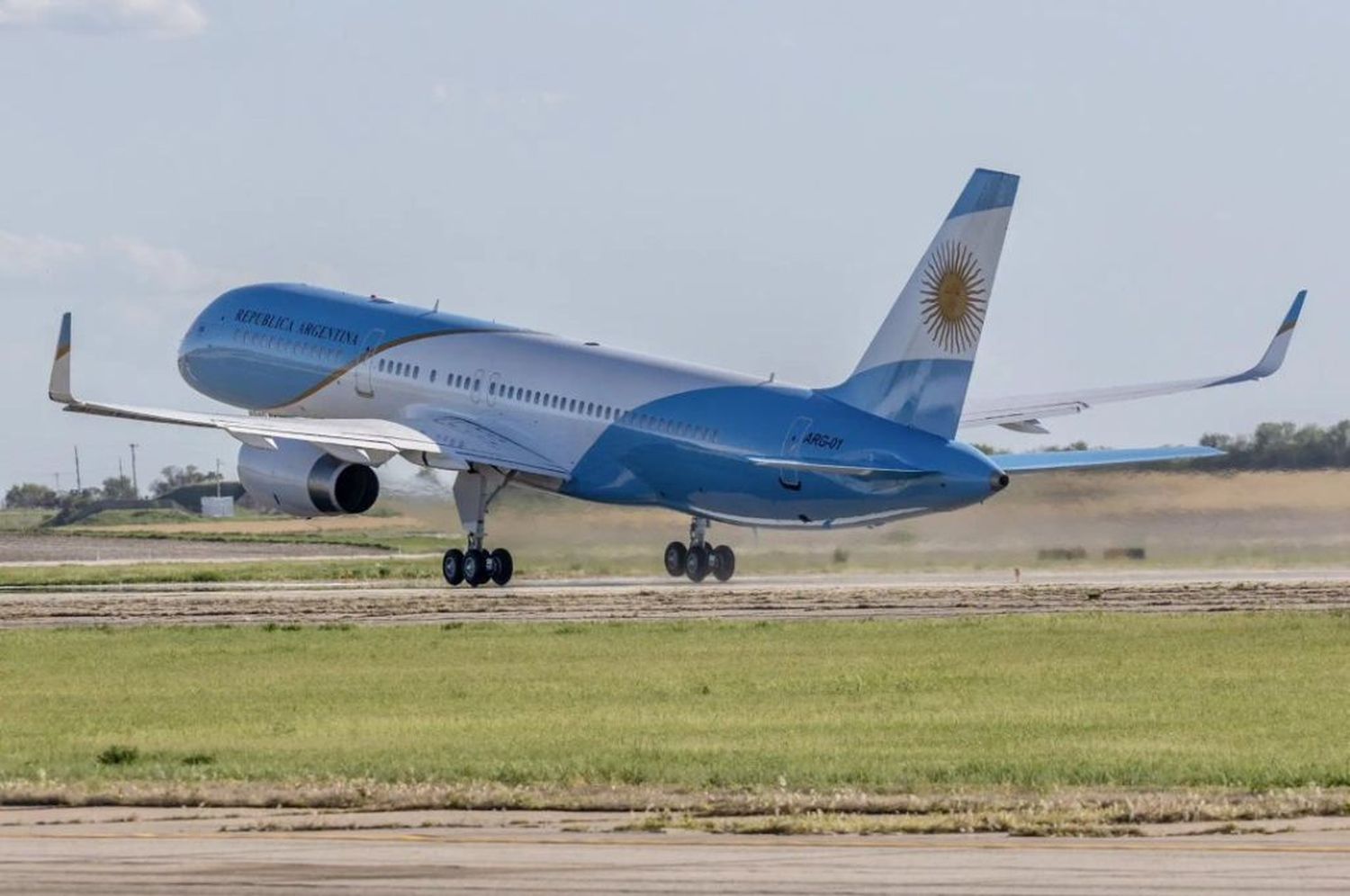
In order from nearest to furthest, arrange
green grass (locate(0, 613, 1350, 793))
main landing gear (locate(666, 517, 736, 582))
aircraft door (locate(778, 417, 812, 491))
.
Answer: green grass (locate(0, 613, 1350, 793)), aircraft door (locate(778, 417, 812, 491)), main landing gear (locate(666, 517, 736, 582))

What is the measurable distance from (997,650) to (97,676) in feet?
40.0

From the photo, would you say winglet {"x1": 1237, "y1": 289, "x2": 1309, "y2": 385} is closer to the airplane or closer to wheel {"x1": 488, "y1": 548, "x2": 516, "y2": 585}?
the airplane

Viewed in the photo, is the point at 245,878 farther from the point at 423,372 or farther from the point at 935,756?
the point at 423,372

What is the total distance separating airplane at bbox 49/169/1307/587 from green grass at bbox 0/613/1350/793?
10.3 m

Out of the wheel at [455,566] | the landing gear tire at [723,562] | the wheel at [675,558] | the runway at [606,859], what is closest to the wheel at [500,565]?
the wheel at [455,566]

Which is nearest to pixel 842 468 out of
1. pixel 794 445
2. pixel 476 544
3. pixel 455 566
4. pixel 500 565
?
pixel 794 445

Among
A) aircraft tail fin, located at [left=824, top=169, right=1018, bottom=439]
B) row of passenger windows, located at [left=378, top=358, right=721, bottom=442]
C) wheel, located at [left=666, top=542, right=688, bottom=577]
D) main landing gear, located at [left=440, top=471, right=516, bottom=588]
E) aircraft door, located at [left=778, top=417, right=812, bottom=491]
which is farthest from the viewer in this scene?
wheel, located at [left=666, top=542, right=688, bottom=577]

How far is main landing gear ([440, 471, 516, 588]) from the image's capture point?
197 feet

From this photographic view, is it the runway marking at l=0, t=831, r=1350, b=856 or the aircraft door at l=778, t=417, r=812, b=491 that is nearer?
the runway marking at l=0, t=831, r=1350, b=856

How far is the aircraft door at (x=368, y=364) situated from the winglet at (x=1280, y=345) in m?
20.0

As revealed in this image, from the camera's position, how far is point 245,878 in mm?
17344

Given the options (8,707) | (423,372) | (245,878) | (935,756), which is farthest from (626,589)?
(245,878)

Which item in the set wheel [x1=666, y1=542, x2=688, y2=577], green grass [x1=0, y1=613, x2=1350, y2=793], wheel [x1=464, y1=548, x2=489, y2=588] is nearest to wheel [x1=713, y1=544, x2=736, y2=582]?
wheel [x1=666, y1=542, x2=688, y2=577]

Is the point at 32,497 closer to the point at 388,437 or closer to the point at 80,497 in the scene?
the point at 80,497
